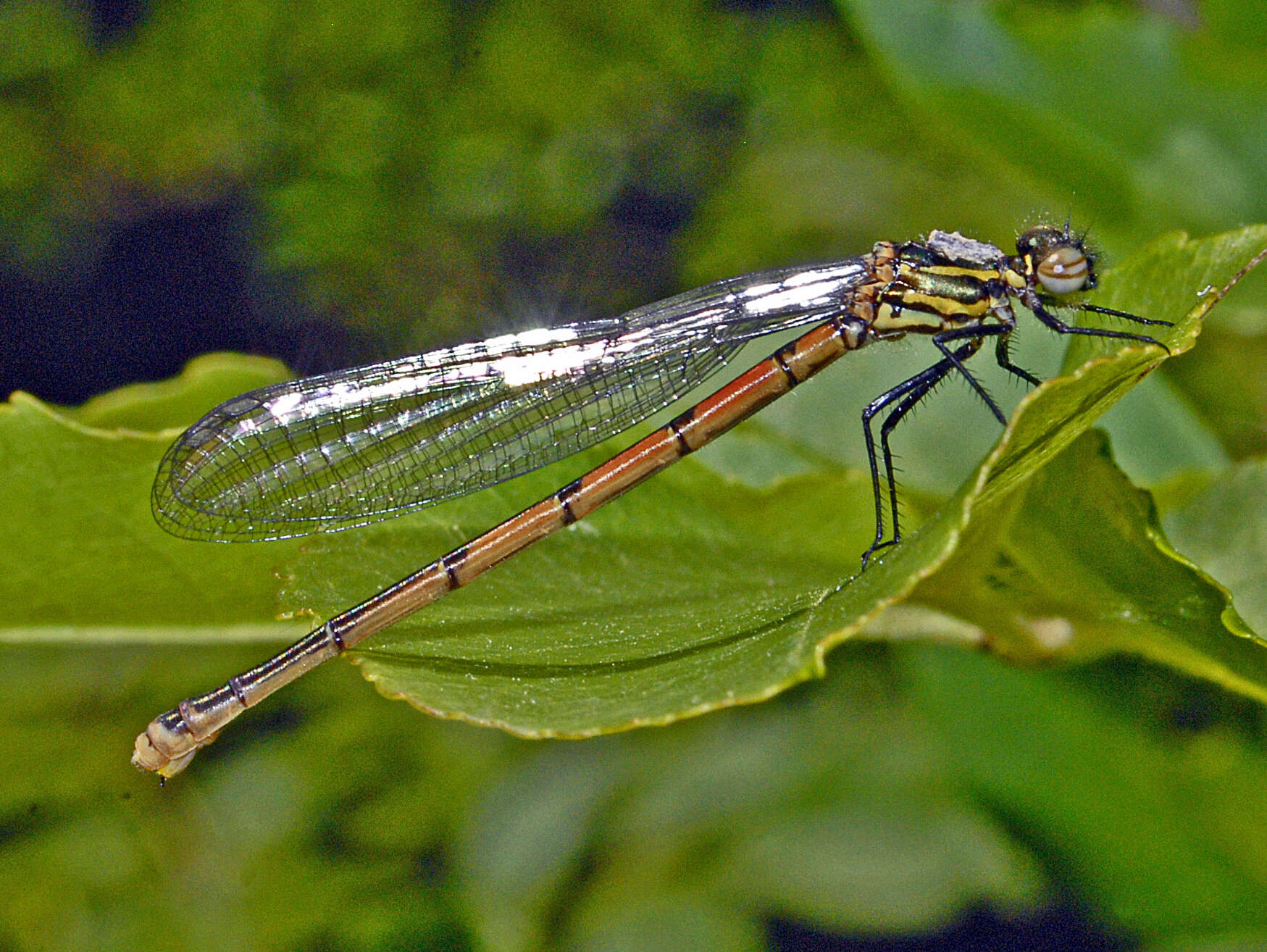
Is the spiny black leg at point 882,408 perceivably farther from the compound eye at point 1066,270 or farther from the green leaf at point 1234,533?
the green leaf at point 1234,533

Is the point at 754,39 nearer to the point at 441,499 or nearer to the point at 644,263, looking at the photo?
the point at 644,263

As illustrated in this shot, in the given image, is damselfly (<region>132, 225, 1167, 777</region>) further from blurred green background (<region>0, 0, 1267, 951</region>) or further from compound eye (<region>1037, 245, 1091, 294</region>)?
blurred green background (<region>0, 0, 1267, 951</region>)

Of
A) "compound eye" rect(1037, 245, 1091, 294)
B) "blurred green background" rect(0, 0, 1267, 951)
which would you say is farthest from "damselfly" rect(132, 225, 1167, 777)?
"blurred green background" rect(0, 0, 1267, 951)

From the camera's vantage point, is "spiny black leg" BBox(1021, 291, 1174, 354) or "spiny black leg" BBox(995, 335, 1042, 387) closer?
"spiny black leg" BBox(1021, 291, 1174, 354)

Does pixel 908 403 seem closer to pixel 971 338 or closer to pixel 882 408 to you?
pixel 882 408

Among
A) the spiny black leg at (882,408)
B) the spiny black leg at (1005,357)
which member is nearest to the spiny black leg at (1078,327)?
the spiny black leg at (1005,357)

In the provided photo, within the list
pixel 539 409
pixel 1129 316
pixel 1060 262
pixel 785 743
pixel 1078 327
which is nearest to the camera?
pixel 1129 316

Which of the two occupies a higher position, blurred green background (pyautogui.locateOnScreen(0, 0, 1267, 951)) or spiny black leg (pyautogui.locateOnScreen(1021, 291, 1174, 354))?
spiny black leg (pyautogui.locateOnScreen(1021, 291, 1174, 354))

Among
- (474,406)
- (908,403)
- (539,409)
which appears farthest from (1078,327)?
(474,406)
